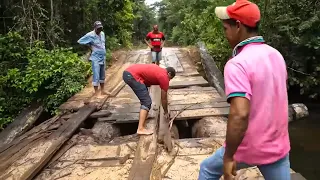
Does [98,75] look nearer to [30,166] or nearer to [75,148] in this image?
[75,148]

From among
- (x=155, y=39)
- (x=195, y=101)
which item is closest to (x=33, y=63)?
(x=155, y=39)

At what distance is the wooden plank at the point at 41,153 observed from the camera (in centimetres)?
433

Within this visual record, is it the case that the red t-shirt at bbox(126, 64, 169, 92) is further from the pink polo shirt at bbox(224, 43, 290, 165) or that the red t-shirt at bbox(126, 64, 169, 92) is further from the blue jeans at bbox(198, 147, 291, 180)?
the pink polo shirt at bbox(224, 43, 290, 165)

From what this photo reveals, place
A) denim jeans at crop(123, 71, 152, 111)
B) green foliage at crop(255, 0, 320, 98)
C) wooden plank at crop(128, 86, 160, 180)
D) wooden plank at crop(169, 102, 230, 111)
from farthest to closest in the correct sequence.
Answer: green foliage at crop(255, 0, 320, 98) < wooden plank at crop(169, 102, 230, 111) < denim jeans at crop(123, 71, 152, 111) < wooden plank at crop(128, 86, 160, 180)

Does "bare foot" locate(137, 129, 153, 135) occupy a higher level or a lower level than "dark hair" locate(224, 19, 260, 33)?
lower

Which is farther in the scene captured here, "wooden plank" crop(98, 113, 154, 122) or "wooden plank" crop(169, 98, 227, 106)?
"wooden plank" crop(169, 98, 227, 106)

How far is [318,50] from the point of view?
988 cm

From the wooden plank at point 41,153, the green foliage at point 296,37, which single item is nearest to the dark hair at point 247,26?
the wooden plank at point 41,153

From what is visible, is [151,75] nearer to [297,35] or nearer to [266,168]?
[266,168]

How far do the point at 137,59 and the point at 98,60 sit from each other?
6983 mm

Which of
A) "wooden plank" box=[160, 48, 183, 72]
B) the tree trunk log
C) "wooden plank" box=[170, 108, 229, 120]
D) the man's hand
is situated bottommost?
the tree trunk log

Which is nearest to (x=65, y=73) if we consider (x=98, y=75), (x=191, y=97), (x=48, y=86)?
(x=48, y=86)

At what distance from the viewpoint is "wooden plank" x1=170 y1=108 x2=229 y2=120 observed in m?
6.54

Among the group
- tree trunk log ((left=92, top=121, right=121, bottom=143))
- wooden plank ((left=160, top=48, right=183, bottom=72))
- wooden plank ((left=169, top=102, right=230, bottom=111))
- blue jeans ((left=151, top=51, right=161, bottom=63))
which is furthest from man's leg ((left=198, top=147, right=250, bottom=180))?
wooden plank ((left=160, top=48, right=183, bottom=72))
